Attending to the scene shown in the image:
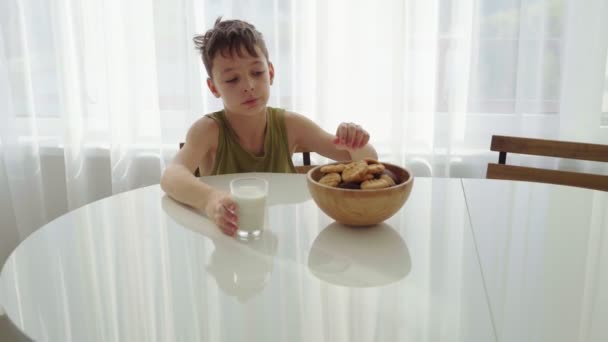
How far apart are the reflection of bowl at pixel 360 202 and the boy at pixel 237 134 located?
161 millimetres

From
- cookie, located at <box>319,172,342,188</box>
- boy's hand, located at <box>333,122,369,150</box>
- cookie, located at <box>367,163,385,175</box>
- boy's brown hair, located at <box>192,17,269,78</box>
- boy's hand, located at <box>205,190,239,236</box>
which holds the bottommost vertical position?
boy's hand, located at <box>205,190,239,236</box>

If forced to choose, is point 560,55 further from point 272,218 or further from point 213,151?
point 272,218

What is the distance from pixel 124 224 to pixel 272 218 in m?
0.28

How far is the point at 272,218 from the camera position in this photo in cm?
109

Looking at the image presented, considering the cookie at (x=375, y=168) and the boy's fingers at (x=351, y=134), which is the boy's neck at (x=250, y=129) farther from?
the cookie at (x=375, y=168)

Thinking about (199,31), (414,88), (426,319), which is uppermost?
(199,31)

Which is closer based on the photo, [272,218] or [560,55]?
[272,218]

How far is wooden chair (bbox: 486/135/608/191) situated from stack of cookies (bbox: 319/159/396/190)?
64 cm

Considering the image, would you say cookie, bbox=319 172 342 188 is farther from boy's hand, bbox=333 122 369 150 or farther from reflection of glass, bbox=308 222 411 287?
boy's hand, bbox=333 122 369 150

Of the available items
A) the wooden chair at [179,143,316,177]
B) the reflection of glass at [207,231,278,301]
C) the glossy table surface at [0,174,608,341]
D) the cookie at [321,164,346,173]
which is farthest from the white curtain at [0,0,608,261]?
the reflection of glass at [207,231,278,301]

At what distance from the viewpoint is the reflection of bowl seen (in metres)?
0.94

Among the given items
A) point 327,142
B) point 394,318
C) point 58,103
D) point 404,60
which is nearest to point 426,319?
point 394,318

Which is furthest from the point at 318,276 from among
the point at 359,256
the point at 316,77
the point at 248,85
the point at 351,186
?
the point at 316,77

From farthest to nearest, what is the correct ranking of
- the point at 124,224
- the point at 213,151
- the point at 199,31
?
the point at 199,31, the point at 213,151, the point at 124,224
